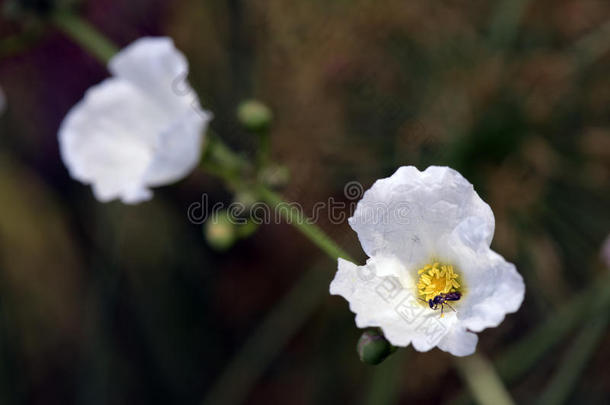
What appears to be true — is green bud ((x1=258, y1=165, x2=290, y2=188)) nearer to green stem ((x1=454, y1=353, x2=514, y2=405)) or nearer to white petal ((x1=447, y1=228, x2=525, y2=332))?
white petal ((x1=447, y1=228, x2=525, y2=332))

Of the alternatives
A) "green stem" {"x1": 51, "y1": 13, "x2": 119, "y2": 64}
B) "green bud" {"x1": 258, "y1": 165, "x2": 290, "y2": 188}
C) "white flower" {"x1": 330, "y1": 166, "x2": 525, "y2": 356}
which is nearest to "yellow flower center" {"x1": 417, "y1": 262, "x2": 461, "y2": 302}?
"white flower" {"x1": 330, "y1": 166, "x2": 525, "y2": 356}

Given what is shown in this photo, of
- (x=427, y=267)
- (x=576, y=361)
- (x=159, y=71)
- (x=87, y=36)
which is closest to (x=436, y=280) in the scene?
(x=427, y=267)

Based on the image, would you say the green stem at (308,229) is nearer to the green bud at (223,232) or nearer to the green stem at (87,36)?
the green bud at (223,232)

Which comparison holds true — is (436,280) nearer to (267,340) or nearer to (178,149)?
(178,149)

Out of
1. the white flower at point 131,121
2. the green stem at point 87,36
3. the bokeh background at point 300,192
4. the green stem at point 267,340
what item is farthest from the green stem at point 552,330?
the green stem at point 87,36

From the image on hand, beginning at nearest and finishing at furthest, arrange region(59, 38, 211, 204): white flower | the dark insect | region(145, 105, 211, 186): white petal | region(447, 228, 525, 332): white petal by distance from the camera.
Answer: region(447, 228, 525, 332): white petal, the dark insect, region(145, 105, 211, 186): white petal, region(59, 38, 211, 204): white flower
